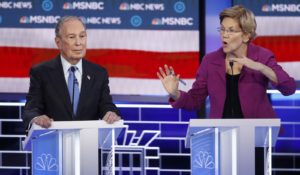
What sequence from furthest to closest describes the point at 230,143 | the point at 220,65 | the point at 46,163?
the point at 220,65, the point at 46,163, the point at 230,143

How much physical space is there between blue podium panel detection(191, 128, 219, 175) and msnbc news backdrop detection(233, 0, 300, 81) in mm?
2711

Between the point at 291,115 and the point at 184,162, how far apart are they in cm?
100

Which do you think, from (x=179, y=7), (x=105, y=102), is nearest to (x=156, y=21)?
(x=179, y=7)

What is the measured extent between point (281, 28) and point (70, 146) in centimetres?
315

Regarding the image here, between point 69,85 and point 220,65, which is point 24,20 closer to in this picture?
point 69,85

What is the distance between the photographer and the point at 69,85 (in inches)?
190

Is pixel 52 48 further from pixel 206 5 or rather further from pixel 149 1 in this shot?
pixel 206 5

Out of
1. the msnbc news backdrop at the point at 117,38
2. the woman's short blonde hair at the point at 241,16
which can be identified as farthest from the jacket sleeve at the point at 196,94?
the msnbc news backdrop at the point at 117,38

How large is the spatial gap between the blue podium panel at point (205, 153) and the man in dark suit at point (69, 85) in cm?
80

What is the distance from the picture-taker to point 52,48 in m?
6.78

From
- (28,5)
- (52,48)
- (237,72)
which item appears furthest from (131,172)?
(237,72)

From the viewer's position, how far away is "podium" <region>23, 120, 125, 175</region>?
13.1ft

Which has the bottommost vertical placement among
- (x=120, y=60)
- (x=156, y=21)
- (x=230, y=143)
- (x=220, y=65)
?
(x=230, y=143)

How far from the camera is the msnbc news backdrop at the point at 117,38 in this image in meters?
6.74
